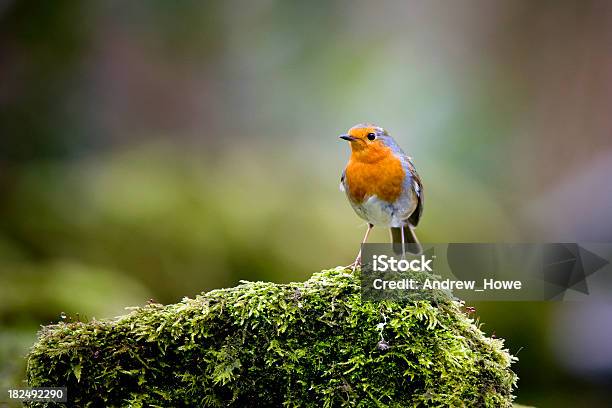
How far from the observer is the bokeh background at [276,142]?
495 cm

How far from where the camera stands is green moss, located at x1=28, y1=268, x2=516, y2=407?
2242mm

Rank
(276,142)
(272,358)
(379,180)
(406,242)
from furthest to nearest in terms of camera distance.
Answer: (276,142), (406,242), (379,180), (272,358)

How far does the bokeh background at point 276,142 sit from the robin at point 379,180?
1.97m

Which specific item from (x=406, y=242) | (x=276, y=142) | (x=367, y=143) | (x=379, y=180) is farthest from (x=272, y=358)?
(x=276, y=142)

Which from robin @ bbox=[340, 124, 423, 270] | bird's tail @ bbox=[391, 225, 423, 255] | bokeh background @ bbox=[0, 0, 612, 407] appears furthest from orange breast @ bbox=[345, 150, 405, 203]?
bokeh background @ bbox=[0, 0, 612, 407]

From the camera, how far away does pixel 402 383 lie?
7.36ft

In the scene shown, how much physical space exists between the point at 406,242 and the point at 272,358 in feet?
4.75

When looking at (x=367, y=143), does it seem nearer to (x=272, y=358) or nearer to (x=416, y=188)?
(x=416, y=188)

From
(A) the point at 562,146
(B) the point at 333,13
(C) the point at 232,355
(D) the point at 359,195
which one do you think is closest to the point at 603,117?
(A) the point at 562,146

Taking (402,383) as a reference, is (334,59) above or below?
above

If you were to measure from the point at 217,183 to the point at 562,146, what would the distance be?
13.8ft

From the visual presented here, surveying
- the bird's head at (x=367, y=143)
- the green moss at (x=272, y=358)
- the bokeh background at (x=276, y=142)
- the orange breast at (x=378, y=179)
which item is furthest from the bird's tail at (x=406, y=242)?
the bokeh background at (x=276, y=142)

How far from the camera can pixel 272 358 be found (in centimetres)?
226

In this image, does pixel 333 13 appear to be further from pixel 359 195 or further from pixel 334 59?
pixel 359 195
